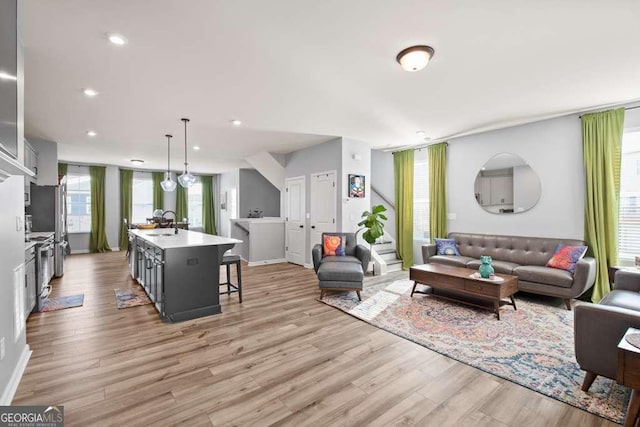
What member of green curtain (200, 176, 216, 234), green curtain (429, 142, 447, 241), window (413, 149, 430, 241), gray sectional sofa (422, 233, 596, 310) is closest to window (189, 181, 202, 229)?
green curtain (200, 176, 216, 234)

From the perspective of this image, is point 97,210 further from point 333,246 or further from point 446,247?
point 446,247

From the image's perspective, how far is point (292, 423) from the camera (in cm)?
182

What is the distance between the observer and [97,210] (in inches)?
349

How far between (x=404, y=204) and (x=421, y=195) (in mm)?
402

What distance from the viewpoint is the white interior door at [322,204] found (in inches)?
235

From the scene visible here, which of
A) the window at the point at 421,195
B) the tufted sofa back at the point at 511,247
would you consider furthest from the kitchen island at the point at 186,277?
the window at the point at 421,195

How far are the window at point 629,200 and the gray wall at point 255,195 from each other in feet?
25.8

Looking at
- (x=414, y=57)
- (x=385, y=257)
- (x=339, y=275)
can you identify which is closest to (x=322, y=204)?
(x=385, y=257)

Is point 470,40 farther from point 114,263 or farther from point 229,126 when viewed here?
point 114,263

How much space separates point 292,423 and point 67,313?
3471 millimetres

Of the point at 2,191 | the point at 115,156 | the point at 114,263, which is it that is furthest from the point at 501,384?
the point at 115,156

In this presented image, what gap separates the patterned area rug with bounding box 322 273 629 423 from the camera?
2.13 m

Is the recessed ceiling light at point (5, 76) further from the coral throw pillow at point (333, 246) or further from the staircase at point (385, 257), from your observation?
the staircase at point (385, 257)

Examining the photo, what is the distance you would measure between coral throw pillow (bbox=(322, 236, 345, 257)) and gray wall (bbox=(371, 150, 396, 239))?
246 cm
